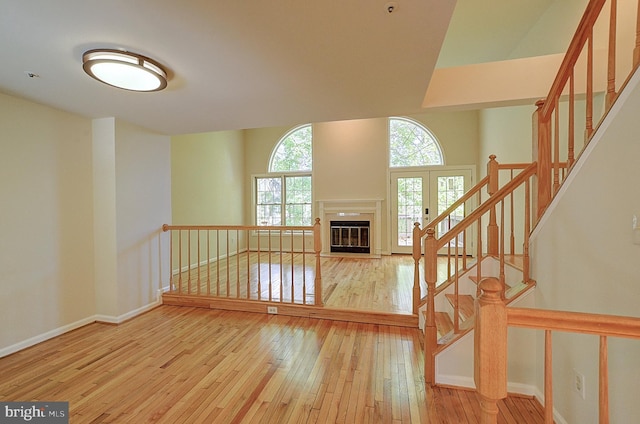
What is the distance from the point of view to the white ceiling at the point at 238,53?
1.40m

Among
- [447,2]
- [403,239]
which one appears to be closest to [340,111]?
[447,2]

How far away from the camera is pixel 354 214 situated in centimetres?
623

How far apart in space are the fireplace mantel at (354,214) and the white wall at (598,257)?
170 inches

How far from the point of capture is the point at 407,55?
5.90 ft

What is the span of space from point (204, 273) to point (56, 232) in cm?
230

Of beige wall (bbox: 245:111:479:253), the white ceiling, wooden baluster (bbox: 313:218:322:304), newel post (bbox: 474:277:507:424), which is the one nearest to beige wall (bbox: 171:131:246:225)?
the white ceiling

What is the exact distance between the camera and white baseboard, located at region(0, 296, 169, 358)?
2402 millimetres

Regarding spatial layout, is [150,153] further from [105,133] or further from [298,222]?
[298,222]

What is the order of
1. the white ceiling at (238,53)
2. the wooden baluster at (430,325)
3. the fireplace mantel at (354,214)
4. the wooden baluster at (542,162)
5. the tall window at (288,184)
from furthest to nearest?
the tall window at (288,184), the fireplace mantel at (354,214), the wooden baluster at (430,325), the wooden baluster at (542,162), the white ceiling at (238,53)

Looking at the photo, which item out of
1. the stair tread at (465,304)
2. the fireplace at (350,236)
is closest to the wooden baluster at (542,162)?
the stair tread at (465,304)

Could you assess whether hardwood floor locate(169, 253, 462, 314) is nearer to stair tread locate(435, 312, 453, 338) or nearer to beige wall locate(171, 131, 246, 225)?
stair tread locate(435, 312, 453, 338)

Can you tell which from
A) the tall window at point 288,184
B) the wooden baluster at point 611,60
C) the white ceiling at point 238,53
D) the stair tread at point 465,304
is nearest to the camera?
the wooden baluster at point 611,60

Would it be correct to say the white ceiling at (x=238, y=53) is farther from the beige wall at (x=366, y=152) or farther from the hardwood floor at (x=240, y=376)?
the beige wall at (x=366, y=152)

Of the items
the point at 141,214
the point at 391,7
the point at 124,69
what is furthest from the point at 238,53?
the point at 141,214
